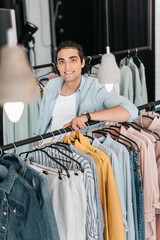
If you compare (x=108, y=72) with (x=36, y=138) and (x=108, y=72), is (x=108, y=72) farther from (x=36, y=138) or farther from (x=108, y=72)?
A: (x=36, y=138)

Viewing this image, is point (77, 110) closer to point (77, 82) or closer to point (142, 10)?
point (77, 82)

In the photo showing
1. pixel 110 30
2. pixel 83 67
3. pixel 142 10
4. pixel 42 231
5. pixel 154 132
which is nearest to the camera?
pixel 42 231

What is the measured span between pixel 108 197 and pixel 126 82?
175 centimetres

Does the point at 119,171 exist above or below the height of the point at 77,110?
below

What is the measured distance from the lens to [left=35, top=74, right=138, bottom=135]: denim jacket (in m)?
2.39

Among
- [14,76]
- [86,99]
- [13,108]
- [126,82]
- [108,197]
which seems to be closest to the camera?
[14,76]

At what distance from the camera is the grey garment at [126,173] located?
1913 millimetres

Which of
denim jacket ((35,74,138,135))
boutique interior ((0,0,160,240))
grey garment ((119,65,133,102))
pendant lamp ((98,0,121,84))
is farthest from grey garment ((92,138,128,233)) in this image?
grey garment ((119,65,133,102))

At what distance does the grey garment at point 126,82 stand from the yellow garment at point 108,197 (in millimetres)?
1627

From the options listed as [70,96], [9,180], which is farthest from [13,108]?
[70,96]

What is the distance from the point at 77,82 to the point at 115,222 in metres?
1.13

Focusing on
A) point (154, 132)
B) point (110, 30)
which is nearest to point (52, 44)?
point (110, 30)

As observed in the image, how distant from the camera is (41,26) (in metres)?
5.98

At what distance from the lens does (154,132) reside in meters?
2.16
